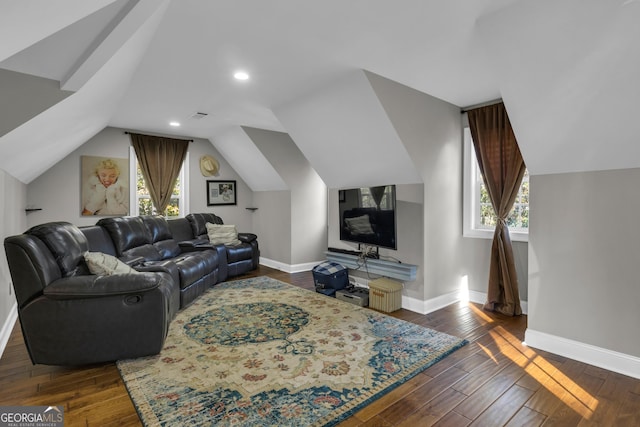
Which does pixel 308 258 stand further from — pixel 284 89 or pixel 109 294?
pixel 109 294

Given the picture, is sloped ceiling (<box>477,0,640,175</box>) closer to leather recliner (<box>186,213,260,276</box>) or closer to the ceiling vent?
the ceiling vent

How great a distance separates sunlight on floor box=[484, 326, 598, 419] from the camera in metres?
2.09

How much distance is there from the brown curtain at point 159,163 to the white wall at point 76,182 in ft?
0.72

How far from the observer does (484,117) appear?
3.92 metres

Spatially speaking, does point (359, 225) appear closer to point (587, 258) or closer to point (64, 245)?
point (587, 258)

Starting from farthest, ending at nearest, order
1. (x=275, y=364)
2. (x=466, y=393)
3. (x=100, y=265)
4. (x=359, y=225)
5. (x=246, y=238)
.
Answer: (x=246, y=238)
(x=359, y=225)
(x=100, y=265)
(x=275, y=364)
(x=466, y=393)

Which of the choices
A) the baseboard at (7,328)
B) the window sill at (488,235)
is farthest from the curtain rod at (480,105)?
the baseboard at (7,328)

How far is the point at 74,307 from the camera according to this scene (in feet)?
7.89

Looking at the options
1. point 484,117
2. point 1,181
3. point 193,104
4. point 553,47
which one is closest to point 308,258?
point 193,104

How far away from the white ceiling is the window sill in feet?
3.86

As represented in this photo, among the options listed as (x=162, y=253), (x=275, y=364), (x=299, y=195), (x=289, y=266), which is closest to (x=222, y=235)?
(x=162, y=253)

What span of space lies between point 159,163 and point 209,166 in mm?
913

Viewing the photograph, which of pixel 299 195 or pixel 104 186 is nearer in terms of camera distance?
pixel 104 186

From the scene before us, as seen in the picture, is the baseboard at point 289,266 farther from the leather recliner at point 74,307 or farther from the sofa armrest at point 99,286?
the sofa armrest at point 99,286
